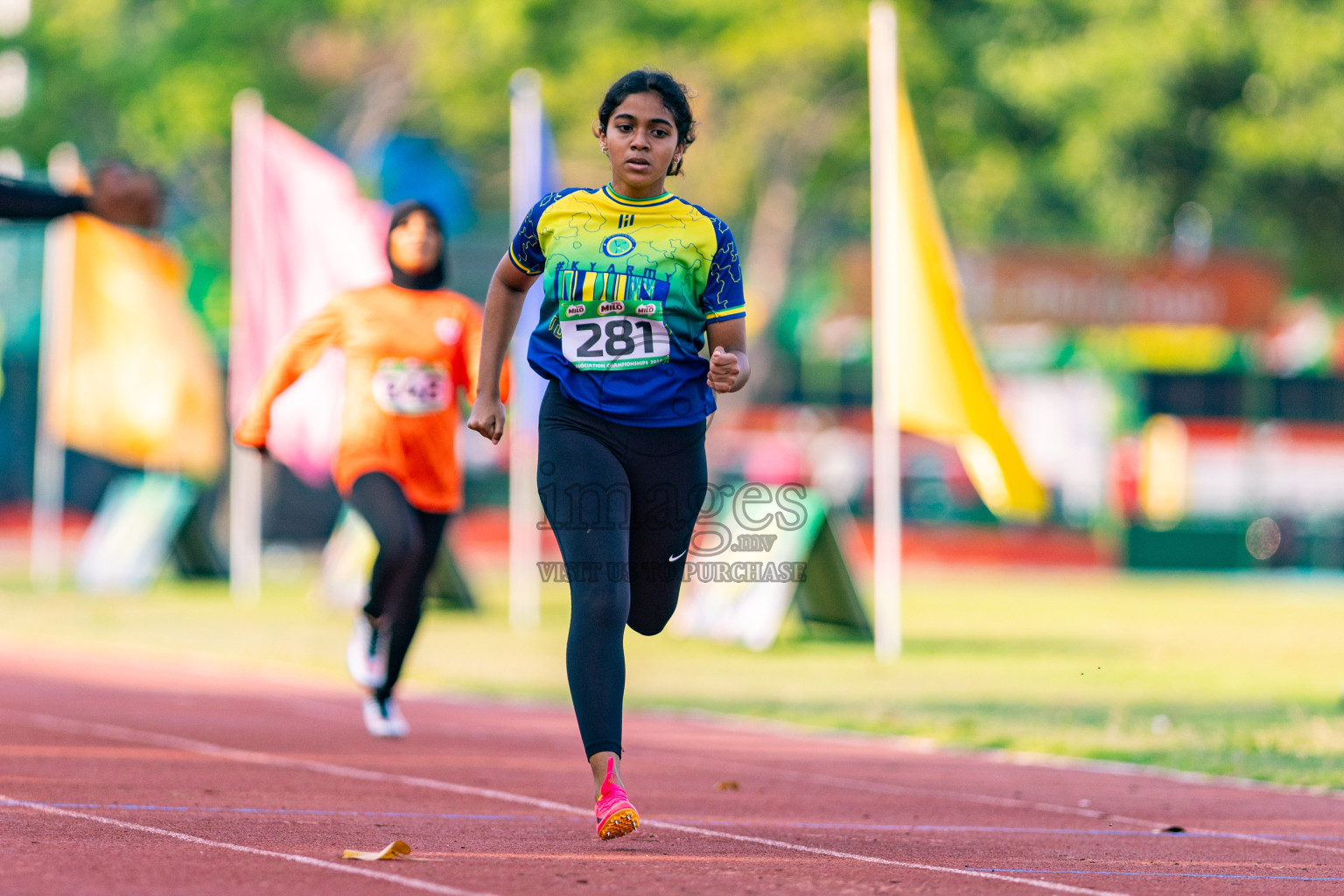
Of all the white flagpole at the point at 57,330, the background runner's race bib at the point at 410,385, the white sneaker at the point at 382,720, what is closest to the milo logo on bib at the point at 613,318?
the background runner's race bib at the point at 410,385

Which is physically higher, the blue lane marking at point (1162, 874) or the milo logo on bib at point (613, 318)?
the milo logo on bib at point (613, 318)

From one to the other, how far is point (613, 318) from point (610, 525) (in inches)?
23.3

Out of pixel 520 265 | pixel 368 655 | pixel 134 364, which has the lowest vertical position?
pixel 368 655

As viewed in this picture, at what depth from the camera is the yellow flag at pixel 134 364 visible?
807 inches

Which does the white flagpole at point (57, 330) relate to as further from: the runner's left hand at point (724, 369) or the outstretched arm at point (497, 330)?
the runner's left hand at point (724, 369)

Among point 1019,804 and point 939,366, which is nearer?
point 1019,804

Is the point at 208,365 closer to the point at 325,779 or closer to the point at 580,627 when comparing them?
the point at 325,779

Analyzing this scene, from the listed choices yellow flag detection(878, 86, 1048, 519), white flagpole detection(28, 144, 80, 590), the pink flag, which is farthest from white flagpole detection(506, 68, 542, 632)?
white flagpole detection(28, 144, 80, 590)

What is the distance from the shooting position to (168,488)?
22625mm

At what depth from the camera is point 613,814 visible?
5250mm

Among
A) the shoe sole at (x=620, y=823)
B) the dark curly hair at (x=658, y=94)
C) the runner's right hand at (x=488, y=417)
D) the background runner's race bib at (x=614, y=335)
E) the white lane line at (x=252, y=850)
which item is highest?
the dark curly hair at (x=658, y=94)

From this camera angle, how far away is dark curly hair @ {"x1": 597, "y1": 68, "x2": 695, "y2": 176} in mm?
5668

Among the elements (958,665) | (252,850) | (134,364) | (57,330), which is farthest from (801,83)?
(252,850)

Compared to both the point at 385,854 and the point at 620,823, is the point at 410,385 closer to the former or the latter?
the point at 620,823
